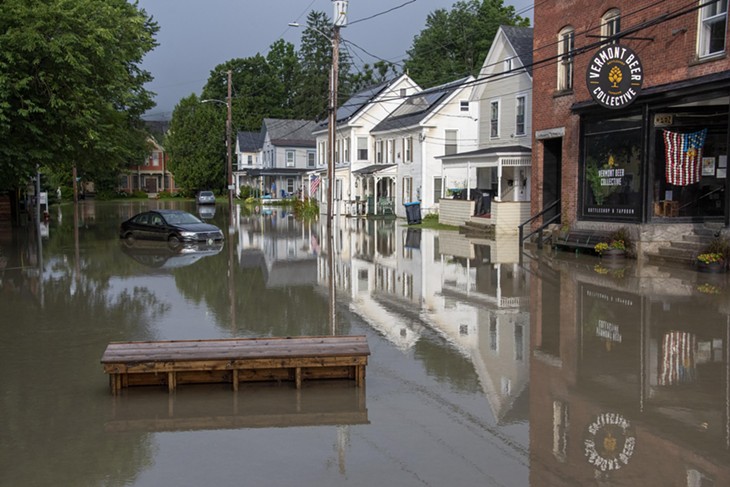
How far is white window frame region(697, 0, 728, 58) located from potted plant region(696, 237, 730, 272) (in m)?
4.80

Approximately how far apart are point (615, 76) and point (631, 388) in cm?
1388

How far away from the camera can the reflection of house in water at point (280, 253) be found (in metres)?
18.4

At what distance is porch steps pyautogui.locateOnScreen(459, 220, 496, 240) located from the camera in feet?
101

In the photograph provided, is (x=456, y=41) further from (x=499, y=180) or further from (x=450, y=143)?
(x=499, y=180)

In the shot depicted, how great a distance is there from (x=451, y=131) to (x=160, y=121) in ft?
406

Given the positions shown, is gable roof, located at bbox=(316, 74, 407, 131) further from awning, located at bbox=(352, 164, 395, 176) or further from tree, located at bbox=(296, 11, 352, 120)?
tree, located at bbox=(296, 11, 352, 120)

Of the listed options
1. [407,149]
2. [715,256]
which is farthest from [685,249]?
[407,149]

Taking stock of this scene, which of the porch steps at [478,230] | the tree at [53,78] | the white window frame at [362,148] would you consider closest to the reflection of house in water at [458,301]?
the porch steps at [478,230]

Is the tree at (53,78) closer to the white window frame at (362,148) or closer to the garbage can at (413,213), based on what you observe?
the garbage can at (413,213)

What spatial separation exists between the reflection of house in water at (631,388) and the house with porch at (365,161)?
35537 millimetres

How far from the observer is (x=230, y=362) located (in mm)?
8062

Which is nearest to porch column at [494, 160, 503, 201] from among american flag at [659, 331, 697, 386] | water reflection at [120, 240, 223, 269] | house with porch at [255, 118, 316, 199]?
water reflection at [120, 240, 223, 269]

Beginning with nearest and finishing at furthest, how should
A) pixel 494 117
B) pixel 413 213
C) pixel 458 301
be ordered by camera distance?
pixel 458 301
pixel 494 117
pixel 413 213

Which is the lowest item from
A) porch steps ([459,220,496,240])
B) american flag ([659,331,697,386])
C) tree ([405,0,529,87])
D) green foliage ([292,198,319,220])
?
american flag ([659,331,697,386])
